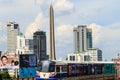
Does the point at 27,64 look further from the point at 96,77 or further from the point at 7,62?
the point at 7,62

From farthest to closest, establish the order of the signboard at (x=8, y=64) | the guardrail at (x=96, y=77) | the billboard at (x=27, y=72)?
the signboard at (x=8, y=64), the billboard at (x=27, y=72), the guardrail at (x=96, y=77)

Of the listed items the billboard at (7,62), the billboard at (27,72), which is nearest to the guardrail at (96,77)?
the billboard at (27,72)

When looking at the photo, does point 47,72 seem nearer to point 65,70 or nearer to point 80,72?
point 65,70

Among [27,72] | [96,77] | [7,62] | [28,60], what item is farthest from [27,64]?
[7,62]

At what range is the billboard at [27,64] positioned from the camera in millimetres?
79125

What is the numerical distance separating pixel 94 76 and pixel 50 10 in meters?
53.6

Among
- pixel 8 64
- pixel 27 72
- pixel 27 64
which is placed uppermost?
pixel 27 64

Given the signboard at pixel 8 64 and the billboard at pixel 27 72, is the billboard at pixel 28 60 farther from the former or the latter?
the signboard at pixel 8 64

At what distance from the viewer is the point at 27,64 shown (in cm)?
7975

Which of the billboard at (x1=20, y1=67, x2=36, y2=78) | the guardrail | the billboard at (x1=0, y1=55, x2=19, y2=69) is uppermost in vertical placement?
the billboard at (x1=0, y1=55, x2=19, y2=69)

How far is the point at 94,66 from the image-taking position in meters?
72.6

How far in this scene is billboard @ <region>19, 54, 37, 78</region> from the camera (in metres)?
79.1

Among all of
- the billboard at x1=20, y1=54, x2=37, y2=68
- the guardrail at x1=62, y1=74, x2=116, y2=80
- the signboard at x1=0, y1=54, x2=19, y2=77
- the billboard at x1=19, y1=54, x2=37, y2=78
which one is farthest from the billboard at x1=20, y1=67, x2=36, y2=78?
the signboard at x1=0, y1=54, x2=19, y2=77

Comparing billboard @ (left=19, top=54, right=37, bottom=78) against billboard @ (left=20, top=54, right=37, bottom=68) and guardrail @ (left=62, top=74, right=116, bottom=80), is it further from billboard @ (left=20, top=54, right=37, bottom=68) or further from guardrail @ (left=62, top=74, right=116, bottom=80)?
guardrail @ (left=62, top=74, right=116, bottom=80)
